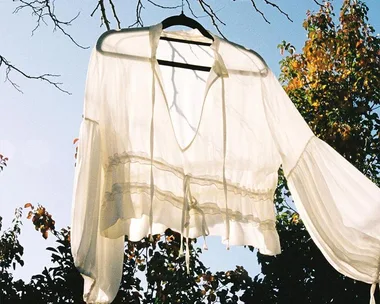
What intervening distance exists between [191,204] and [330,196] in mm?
442

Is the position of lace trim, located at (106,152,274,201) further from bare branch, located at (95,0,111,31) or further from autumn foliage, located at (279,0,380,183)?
autumn foliage, located at (279,0,380,183)

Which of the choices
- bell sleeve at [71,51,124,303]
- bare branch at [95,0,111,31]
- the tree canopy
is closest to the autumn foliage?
the tree canopy

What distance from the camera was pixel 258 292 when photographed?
4.62 meters

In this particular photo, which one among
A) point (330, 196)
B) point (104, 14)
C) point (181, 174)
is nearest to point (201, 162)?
point (181, 174)

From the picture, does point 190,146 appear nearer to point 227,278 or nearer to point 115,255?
point 115,255

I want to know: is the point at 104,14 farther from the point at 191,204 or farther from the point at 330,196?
the point at 330,196

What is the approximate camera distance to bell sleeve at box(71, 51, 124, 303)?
1.63m

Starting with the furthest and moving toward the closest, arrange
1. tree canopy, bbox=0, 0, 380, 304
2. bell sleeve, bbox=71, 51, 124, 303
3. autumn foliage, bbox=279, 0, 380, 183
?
1. autumn foliage, bbox=279, 0, 380, 183
2. tree canopy, bbox=0, 0, 380, 304
3. bell sleeve, bbox=71, 51, 124, 303

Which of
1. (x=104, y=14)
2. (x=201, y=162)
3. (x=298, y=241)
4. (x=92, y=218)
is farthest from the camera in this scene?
(x=298, y=241)

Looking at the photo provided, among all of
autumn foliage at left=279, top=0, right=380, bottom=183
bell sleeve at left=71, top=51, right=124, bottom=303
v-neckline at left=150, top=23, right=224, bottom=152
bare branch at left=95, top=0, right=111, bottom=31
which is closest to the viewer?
bell sleeve at left=71, top=51, right=124, bottom=303

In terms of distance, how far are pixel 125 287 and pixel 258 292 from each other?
1059 millimetres

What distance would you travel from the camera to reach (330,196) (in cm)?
193

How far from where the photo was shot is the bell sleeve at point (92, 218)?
163cm

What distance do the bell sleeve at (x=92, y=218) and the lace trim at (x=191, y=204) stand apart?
5 centimetres
